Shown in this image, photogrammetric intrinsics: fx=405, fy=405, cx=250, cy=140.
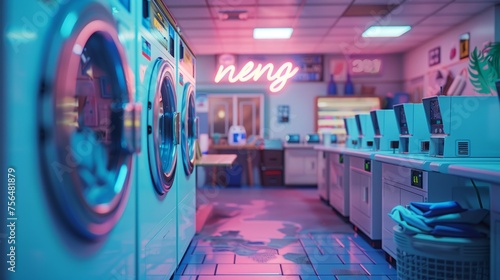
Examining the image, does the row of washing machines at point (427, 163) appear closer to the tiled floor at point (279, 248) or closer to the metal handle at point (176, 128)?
the tiled floor at point (279, 248)

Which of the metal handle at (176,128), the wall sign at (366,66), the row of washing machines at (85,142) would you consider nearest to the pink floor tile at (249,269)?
the row of washing machines at (85,142)

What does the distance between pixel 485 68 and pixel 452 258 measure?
4.53m

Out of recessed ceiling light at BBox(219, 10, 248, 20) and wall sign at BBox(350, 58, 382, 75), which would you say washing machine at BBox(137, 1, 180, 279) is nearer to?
recessed ceiling light at BBox(219, 10, 248, 20)

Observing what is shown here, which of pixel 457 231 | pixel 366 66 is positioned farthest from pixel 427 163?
pixel 366 66

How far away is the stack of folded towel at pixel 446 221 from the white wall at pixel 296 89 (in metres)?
6.53

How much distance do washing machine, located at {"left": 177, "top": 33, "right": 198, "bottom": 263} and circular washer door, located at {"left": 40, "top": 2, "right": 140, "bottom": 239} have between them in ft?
4.62

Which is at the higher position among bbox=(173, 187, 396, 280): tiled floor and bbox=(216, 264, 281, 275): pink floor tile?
bbox=(216, 264, 281, 275): pink floor tile

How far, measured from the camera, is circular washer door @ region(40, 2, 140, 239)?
3.78ft

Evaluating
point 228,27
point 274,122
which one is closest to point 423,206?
point 228,27

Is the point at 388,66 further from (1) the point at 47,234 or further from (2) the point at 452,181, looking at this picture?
(1) the point at 47,234

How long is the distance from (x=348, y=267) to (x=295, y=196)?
12.5ft

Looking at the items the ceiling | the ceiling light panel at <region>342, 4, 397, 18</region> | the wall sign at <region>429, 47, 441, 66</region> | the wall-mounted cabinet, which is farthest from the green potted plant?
the wall-mounted cabinet

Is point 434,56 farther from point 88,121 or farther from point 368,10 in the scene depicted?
point 88,121

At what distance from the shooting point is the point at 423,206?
2.18m
